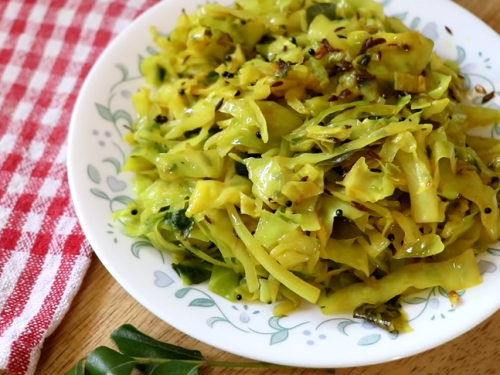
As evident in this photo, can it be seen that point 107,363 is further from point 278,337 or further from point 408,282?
point 408,282

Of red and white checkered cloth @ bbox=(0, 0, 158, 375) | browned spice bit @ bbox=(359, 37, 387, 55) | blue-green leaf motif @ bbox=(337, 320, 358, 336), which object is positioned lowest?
red and white checkered cloth @ bbox=(0, 0, 158, 375)

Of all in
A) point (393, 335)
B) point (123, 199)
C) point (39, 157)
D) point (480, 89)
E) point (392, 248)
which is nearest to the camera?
point (393, 335)

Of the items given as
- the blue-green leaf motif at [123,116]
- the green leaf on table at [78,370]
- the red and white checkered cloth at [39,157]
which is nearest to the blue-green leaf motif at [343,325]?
the green leaf on table at [78,370]

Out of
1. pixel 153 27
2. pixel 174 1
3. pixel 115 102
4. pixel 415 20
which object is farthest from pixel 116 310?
pixel 415 20

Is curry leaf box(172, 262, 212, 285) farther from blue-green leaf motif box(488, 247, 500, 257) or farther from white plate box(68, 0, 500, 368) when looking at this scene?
blue-green leaf motif box(488, 247, 500, 257)

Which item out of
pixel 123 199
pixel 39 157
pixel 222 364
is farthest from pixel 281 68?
pixel 39 157

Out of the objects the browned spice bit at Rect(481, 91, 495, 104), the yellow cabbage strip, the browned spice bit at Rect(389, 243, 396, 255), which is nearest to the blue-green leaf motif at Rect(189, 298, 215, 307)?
the yellow cabbage strip
